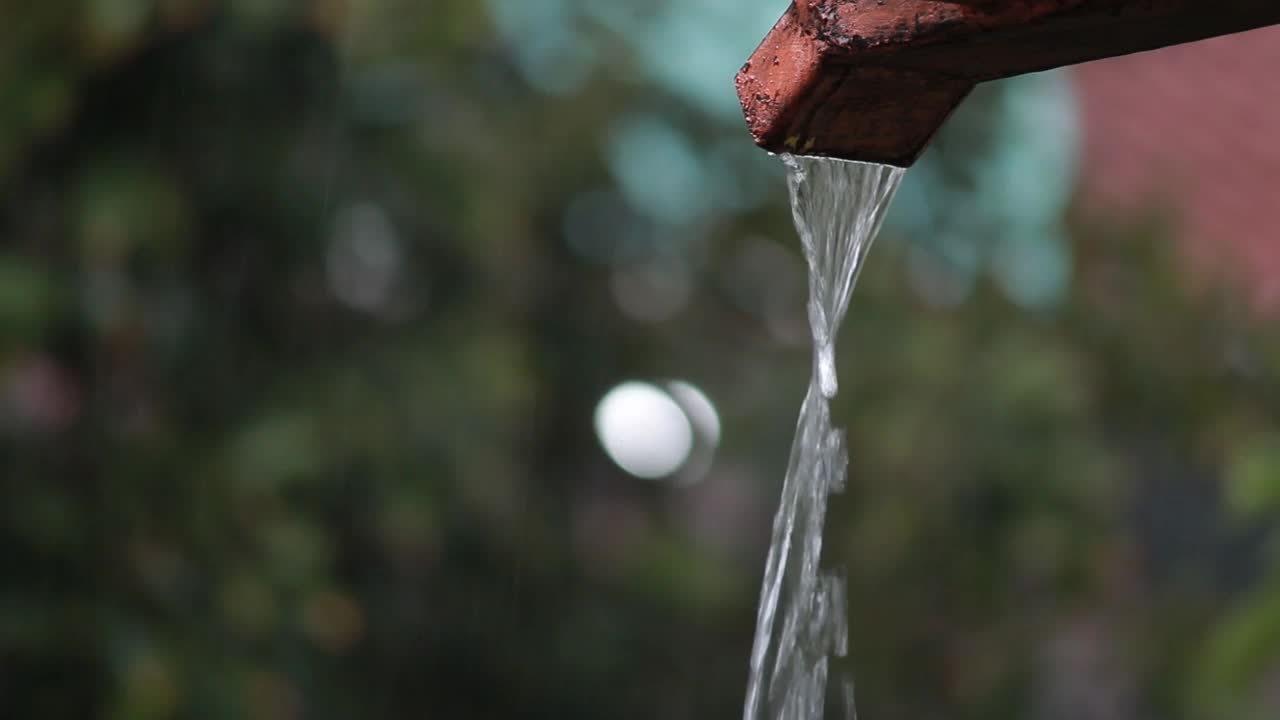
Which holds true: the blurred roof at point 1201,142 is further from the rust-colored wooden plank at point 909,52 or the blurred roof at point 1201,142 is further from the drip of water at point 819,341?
the rust-colored wooden plank at point 909,52

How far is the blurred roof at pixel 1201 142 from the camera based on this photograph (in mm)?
4430

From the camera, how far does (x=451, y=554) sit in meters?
4.94

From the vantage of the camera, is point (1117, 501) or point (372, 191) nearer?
point (372, 191)

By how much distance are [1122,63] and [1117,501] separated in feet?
4.70

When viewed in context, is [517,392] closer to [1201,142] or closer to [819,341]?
[1201,142]

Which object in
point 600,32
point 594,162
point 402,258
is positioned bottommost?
point 402,258

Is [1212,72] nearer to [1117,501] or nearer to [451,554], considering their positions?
[1117,501]

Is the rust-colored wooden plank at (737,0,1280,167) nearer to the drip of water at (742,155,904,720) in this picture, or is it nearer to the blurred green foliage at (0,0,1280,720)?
the drip of water at (742,155,904,720)

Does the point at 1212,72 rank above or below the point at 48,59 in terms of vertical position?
above

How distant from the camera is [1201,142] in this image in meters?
4.96

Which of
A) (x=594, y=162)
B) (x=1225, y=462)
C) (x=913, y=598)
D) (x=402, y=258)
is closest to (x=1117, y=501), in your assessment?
(x=1225, y=462)

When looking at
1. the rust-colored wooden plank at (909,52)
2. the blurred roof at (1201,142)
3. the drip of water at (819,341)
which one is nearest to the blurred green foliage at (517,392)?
the blurred roof at (1201,142)

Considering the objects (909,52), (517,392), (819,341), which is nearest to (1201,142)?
(517,392)

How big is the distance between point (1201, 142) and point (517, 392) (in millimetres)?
2284
